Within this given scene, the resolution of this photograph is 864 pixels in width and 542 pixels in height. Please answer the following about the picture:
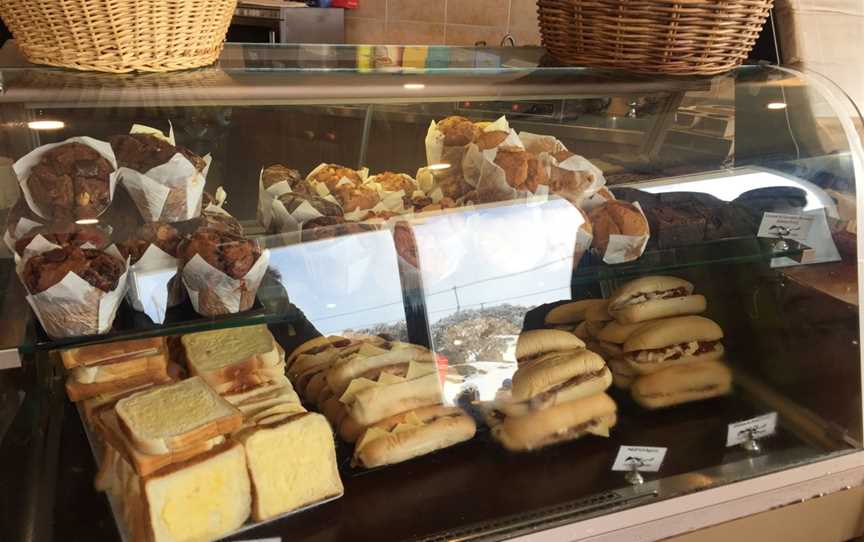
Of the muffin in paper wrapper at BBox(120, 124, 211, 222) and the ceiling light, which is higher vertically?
the ceiling light

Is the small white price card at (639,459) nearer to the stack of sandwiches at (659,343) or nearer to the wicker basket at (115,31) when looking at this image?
the stack of sandwiches at (659,343)

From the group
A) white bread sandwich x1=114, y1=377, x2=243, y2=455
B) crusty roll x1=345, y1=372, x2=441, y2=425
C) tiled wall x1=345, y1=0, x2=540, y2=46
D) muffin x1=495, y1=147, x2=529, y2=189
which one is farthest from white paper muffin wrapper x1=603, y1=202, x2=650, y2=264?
tiled wall x1=345, y1=0, x2=540, y2=46

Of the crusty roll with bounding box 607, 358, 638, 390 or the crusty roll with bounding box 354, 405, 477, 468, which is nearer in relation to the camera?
the crusty roll with bounding box 354, 405, 477, 468

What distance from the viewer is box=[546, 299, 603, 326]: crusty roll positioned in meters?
1.56

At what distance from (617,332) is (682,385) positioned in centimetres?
17

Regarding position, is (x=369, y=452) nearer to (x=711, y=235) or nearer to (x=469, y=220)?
(x=469, y=220)

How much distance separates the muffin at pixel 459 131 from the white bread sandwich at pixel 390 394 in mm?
423

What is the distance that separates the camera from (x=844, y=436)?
4.95 ft

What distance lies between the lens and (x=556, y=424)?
4.82 ft

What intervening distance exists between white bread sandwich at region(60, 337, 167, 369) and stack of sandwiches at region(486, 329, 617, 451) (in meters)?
0.63

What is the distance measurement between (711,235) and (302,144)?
767 mm

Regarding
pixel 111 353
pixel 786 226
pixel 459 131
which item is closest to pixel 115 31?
pixel 111 353

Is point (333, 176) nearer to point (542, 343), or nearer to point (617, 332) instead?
point (542, 343)

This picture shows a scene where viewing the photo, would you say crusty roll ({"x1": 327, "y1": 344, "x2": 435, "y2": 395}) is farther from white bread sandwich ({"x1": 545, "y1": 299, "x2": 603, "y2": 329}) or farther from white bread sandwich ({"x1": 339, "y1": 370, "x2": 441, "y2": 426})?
white bread sandwich ({"x1": 545, "y1": 299, "x2": 603, "y2": 329})
